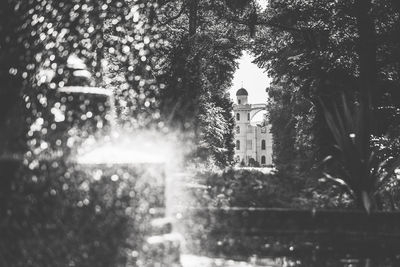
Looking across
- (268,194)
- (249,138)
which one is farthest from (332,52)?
(249,138)

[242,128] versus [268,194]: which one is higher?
[242,128]

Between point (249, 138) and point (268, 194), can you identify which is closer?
point (268, 194)

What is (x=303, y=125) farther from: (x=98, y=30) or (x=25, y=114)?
(x=25, y=114)

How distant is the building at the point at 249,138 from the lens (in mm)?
109062

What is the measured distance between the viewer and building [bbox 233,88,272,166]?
109 m

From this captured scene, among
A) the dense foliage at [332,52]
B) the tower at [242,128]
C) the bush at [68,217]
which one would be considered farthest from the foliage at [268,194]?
the tower at [242,128]

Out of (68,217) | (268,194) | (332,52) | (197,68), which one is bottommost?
(68,217)

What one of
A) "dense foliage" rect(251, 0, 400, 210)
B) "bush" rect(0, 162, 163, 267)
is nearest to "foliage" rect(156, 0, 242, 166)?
"dense foliage" rect(251, 0, 400, 210)

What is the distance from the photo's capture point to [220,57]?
23.3 metres

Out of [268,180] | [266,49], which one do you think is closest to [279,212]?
[268,180]

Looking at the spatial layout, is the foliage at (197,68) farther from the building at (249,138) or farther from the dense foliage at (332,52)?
the building at (249,138)

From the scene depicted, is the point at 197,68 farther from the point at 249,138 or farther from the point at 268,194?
the point at 249,138

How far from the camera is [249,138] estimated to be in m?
110

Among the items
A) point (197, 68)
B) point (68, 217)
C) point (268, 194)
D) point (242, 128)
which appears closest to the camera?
point (68, 217)
